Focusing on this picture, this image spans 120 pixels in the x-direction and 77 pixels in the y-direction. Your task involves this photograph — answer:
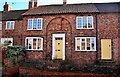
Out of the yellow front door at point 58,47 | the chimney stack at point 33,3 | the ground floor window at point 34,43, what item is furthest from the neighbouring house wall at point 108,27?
the chimney stack at point 33,3

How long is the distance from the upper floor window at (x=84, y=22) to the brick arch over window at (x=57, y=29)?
1.19 metres

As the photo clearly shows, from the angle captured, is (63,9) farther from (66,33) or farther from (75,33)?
(75,33)

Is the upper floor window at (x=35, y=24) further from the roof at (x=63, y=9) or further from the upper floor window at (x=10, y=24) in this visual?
the upper floor window at (x=10, y=24)

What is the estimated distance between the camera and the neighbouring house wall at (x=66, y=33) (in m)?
24.7

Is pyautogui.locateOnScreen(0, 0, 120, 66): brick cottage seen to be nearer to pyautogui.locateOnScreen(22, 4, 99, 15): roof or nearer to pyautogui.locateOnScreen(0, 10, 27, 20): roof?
pyautogui.locateOnScreen(22, 4, 99, 15): roof

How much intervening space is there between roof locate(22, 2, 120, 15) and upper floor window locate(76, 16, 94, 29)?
908mm

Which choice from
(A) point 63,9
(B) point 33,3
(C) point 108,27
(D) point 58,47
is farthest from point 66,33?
(B) point 33,3

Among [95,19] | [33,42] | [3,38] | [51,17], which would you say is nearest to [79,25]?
[95,19]

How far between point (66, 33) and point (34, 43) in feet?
15.2

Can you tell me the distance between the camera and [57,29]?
2577cm

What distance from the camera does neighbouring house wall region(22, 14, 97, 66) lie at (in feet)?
80.9

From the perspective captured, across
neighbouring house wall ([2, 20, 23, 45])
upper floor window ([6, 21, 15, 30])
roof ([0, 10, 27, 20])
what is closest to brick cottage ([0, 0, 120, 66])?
neighbouring house wall ([2, 20, 23, 45])

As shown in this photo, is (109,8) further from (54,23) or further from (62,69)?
(62,69)

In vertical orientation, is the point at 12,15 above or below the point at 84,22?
above
